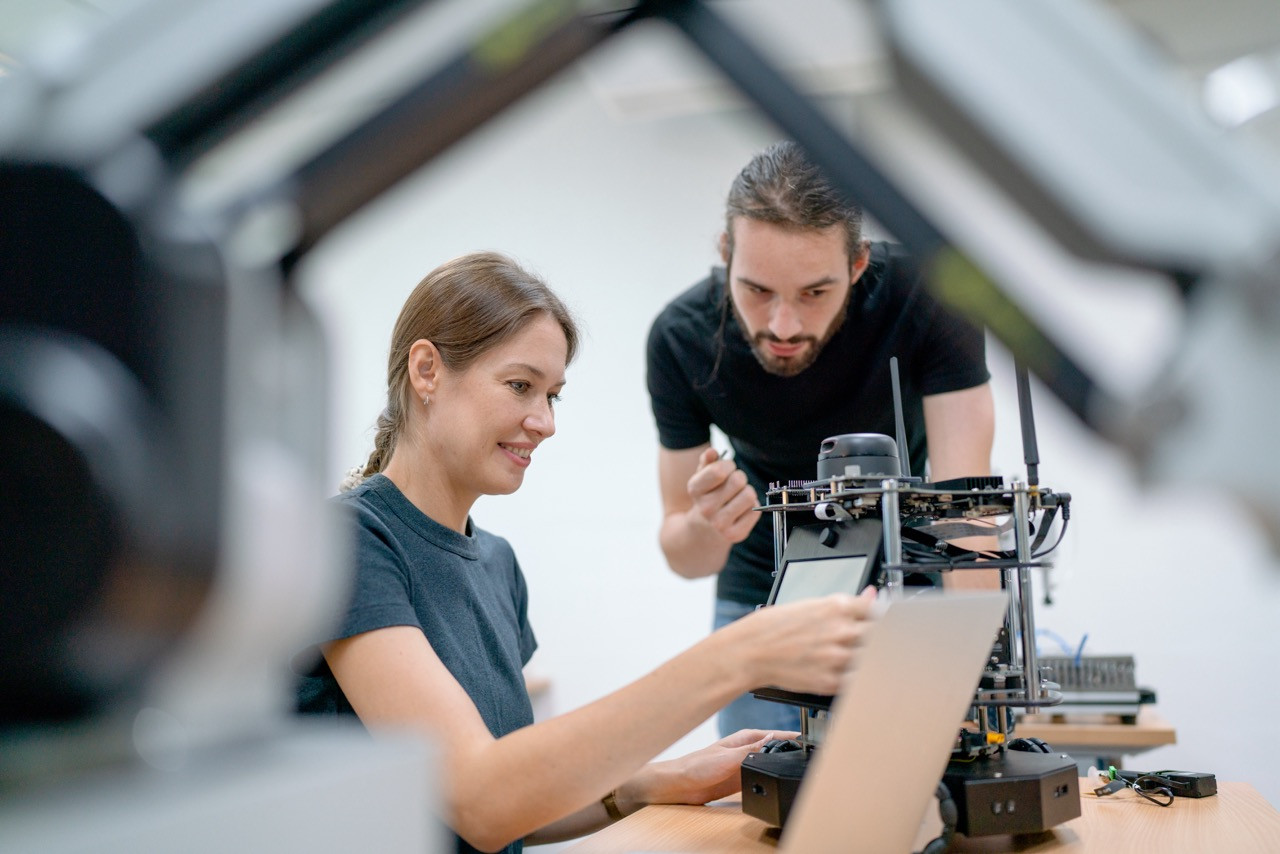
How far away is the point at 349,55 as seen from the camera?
317 millimetres

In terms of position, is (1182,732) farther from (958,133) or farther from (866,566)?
(958,133)

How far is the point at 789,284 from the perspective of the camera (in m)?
1.62

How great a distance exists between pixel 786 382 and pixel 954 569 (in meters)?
0.90

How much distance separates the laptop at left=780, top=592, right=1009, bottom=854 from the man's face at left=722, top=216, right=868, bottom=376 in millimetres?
894

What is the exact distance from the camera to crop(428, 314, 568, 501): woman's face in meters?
1.34

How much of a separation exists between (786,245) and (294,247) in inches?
52.0

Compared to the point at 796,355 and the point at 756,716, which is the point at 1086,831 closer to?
the point at 756,716

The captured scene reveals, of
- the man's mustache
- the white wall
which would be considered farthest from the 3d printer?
the white wall

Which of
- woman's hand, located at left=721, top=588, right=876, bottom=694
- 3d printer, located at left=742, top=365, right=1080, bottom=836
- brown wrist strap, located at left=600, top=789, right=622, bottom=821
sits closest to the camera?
woman's hand, located at left=721, top=588, right=876, bottom=694

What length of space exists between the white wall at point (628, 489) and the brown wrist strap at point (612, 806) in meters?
1.78

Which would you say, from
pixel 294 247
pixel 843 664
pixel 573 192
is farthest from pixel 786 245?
pixel 573 192

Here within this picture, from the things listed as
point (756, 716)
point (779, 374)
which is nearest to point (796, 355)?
point (779, 374)

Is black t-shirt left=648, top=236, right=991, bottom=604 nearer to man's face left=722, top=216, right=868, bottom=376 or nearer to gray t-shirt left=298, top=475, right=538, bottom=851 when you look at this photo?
man's face left=722, top=216, right=868, bottom=376

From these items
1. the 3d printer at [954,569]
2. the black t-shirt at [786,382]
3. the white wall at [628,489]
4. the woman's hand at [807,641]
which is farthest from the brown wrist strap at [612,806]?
the white wall at [628,489]
